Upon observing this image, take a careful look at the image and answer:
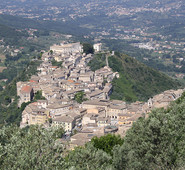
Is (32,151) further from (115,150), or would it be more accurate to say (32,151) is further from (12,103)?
(12,103)

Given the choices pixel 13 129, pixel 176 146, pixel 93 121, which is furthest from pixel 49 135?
pixel 93 121

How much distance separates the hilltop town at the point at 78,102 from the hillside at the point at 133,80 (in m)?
1.86

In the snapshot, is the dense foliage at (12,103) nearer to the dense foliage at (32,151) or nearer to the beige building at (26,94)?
the beige building at (26,94)

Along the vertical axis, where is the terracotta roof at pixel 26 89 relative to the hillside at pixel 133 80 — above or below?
above

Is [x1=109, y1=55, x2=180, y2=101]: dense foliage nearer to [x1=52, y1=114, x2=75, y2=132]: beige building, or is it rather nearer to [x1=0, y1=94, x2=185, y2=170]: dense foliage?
[x1=52, y1=114, x2=75, y2=132]: beige building

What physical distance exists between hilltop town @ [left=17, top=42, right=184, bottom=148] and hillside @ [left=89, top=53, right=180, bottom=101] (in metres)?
1.86

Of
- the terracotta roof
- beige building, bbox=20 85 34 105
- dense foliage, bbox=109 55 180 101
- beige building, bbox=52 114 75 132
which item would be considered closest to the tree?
beige building, bbox=52 114 75 132

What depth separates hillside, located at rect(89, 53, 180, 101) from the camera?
189 ft

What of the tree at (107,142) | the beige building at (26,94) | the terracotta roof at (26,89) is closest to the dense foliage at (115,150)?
the tree at (107,142)

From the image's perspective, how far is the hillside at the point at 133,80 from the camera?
57.5 metres

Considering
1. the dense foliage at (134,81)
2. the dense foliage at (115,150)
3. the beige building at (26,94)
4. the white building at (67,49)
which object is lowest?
the dense foliage at (134,81)

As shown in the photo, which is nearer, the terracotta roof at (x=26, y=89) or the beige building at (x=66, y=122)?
the beige building at (x=66, y=122)

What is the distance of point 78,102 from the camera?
153 ft

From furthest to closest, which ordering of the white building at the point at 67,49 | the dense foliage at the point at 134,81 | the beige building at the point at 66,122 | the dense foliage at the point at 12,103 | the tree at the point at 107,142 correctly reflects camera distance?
the white building at the point at 67,49, the dense foliage at the point at 134,81, the dense foliage at the point at 12,103, the beige building at the point at 66,122, the tree at the point at 107,142
